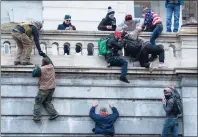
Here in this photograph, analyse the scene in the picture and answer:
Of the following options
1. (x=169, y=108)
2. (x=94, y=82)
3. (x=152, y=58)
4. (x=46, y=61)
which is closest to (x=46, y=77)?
(x=46, y=61)

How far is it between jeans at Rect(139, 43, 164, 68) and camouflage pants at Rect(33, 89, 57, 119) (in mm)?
3030

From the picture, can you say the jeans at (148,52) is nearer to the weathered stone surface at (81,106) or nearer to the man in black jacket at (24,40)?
the weathered stone surface at (81,106)

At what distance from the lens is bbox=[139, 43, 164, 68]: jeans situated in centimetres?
3741

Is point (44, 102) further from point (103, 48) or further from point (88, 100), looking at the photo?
point (103, 48)

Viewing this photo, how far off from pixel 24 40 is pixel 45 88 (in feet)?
5.42

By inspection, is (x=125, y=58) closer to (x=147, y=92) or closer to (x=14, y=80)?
(x=147, y=92)

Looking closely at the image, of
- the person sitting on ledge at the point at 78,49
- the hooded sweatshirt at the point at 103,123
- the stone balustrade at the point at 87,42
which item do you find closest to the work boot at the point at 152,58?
the stone balustrade at the point at 87,42

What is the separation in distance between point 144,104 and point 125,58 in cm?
159

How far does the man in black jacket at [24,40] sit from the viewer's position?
36.9 meters

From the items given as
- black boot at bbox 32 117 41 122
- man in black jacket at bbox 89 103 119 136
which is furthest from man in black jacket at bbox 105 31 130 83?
black boot at bbox 32 117 41 122

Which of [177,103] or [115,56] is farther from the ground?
[115,56]

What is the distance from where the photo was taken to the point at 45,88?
36625mm

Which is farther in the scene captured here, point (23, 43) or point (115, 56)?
point (115, 56)

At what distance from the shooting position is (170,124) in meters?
36.7
